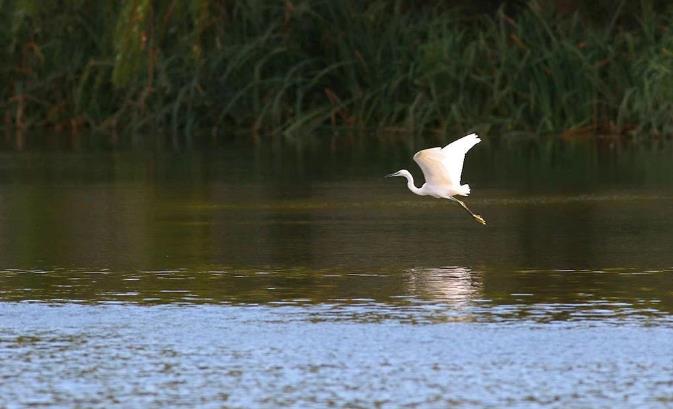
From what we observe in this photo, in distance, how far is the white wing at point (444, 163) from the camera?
15180 mm

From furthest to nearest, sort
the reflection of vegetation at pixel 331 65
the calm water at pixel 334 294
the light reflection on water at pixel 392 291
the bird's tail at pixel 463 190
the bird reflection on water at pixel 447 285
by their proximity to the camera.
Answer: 1. the reflection of vegetation at pixel 331 65
2. the bird's tail at pixel 463 190
3. the bird reflection on water at pixel 447 285
4. the light reflection on water at pixel 392 291
5. the calm water at pixel 334 294

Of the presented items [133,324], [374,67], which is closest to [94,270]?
[133,324]

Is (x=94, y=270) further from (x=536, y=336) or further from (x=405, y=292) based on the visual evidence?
(x=536, y=336)

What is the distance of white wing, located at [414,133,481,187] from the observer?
49.8 ft

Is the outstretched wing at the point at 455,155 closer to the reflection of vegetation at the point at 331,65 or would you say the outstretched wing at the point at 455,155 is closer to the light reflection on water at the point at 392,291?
the light reflection on water at the point at 392,291

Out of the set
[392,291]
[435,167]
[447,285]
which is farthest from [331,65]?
[392,291]

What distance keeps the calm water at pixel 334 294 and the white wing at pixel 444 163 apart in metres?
0.41

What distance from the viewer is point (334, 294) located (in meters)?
11.6

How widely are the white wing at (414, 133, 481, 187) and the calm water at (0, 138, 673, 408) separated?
0.41 meters

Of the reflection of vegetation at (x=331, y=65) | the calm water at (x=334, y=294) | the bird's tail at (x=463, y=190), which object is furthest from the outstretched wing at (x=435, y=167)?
the reflection of vegetation at (x=331, y=65)

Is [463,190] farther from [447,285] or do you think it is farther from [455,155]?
[447,285]

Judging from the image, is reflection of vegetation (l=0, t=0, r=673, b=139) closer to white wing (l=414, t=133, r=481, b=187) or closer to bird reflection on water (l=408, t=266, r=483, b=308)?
white wing (l=414, t=133, r=481, b=187)

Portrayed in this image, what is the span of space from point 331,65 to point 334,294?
2094 cm

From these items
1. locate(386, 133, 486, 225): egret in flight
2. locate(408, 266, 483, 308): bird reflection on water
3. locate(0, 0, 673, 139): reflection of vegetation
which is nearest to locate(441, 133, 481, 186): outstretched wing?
locate(386, 133, 486, 225): egret in flight
